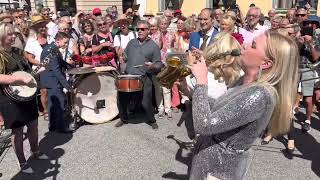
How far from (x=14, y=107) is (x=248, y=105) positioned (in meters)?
2.95

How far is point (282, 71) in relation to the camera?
177cm

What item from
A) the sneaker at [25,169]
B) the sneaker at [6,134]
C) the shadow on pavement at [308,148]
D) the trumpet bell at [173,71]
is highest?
the trumpet bell at [173,71]

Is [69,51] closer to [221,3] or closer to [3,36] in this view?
[3,36]

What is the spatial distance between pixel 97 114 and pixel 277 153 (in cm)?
305

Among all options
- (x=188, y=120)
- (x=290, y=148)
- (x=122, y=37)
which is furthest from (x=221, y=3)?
(x=290, y=148)

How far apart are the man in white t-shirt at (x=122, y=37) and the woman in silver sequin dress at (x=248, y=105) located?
479cm

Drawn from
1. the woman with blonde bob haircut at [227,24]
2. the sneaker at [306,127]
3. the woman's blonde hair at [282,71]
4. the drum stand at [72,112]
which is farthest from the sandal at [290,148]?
the drum stand at [72,112]

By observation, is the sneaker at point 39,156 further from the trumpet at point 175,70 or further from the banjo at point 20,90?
the trumpet at point 175,70

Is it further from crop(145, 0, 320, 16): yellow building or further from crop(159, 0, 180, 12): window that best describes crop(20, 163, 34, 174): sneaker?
crop(159, 0, 180, 12): window

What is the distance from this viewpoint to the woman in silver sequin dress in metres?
1.73

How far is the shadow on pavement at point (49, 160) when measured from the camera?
4171mm

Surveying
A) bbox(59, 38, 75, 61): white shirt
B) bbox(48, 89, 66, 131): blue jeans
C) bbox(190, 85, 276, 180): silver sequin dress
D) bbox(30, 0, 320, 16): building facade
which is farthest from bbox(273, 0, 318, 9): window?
bbox(190, 85, 276, 180): silver sequin dress

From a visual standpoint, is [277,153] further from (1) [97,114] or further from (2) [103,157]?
(1) [97,114]

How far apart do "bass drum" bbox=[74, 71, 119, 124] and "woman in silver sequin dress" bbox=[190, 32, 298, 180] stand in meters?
4.17
